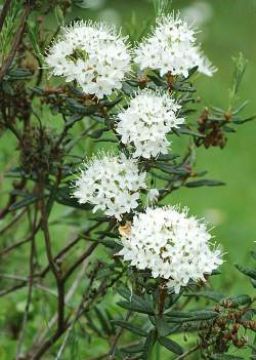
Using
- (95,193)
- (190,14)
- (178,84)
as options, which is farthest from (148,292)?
(190,14)

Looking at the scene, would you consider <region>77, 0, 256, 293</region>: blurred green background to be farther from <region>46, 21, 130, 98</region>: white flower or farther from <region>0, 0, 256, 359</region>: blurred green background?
<region>46, 21, 130, 98</region>: white flower

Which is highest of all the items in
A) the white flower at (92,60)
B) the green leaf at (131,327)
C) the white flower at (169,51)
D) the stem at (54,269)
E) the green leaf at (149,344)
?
A: the white flower at (169,51)

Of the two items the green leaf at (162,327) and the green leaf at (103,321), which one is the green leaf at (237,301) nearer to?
the green leaf at (162,327)

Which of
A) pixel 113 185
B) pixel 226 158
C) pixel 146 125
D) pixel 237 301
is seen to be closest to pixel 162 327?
pixel 237 301

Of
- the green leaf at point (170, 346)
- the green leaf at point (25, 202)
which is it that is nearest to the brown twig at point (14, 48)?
the green leaf at point (25, 202)

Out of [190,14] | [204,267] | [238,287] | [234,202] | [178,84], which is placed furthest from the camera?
[190,14]

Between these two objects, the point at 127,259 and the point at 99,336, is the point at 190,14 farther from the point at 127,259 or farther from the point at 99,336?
the point at 127,259

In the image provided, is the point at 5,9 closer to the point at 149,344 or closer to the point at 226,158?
the point at 149,344
